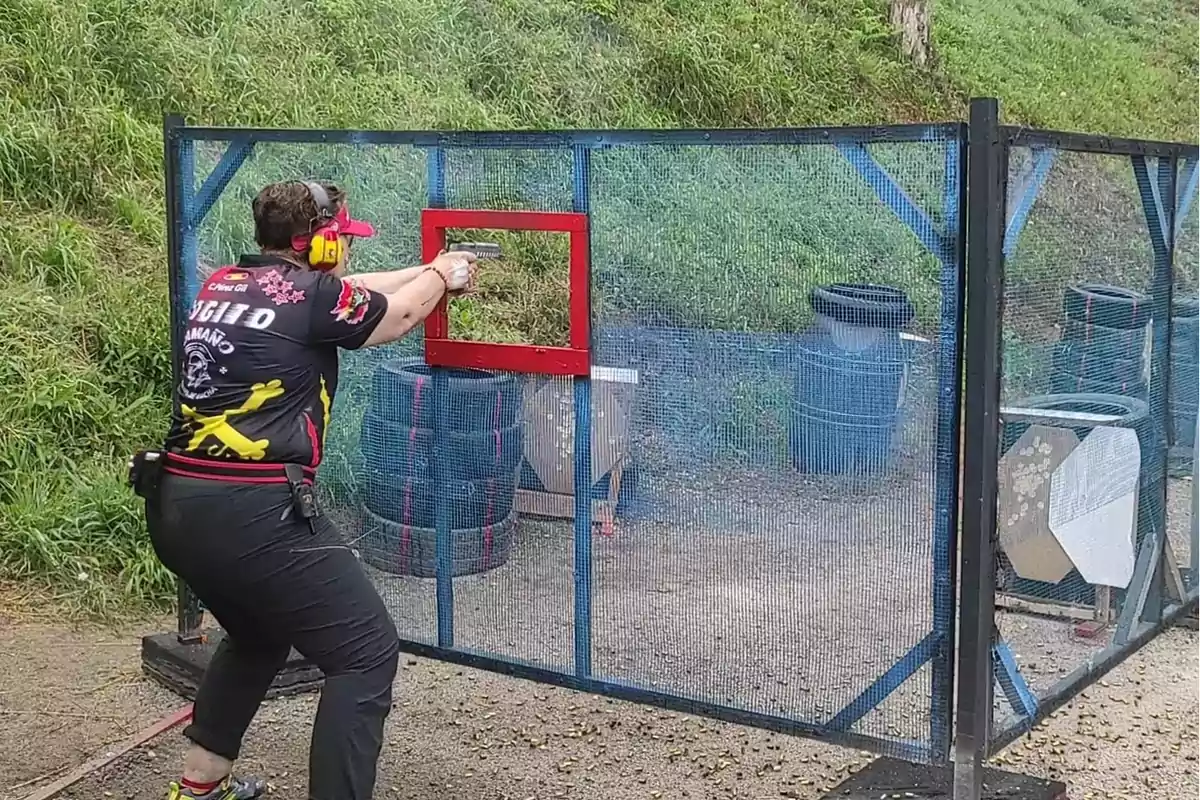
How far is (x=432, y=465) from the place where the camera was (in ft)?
14.0

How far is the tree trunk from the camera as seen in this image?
15.3 m

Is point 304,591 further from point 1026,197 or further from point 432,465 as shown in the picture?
point 1026,197

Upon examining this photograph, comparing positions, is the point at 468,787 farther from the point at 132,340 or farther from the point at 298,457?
the point at 132,340

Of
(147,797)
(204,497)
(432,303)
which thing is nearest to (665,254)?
(432,303)

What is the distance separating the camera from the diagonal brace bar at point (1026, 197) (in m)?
3.36

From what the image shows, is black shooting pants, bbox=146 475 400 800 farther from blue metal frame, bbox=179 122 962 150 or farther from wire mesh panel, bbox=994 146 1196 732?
wire mesh panel, bbox=994 146 1196 732

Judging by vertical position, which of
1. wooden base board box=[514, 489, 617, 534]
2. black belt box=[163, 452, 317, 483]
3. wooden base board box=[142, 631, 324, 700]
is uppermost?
black belt box=[163, 452, 317, 483]

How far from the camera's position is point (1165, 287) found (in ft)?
15.0

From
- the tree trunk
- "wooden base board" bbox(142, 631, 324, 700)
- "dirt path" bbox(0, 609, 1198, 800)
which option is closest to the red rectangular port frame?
"dirt path" bbox(0, 609, 1198, 800)

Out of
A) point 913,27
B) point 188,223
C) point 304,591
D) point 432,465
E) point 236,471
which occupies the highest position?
point 913,27

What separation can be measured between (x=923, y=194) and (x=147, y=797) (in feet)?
9.74

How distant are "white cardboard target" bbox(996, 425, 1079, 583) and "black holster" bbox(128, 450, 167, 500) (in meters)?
2.18

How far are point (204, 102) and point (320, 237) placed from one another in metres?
5.59

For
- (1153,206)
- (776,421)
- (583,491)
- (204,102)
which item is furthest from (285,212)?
(204,102)
